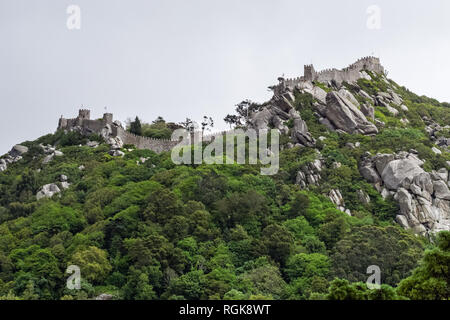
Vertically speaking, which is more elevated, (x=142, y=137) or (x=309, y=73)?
(x=309, y=73)

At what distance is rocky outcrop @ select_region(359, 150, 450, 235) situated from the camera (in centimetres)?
7075

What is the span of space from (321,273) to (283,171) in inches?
864

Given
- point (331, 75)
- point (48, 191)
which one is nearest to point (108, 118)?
point (48, 191)

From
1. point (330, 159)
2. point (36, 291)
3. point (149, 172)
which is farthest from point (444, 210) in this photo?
point (36, 291)

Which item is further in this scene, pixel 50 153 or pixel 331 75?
pixel 331 75

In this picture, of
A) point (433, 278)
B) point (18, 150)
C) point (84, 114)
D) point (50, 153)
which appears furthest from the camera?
point (84, 114)

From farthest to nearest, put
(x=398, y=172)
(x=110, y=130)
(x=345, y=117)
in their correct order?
1. (x=110, y=130)
2. (x=345, y=117)
3. (x=398, y=172)

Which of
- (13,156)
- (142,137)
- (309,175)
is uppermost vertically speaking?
(142,137)

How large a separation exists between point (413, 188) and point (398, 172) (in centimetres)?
303

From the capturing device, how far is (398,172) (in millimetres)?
75938

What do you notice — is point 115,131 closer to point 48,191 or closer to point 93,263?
point 48,191

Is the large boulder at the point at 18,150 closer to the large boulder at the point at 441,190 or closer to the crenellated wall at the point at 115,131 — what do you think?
the crenellated wall at the point at 115,131

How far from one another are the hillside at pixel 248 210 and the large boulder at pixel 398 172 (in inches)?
5.9
